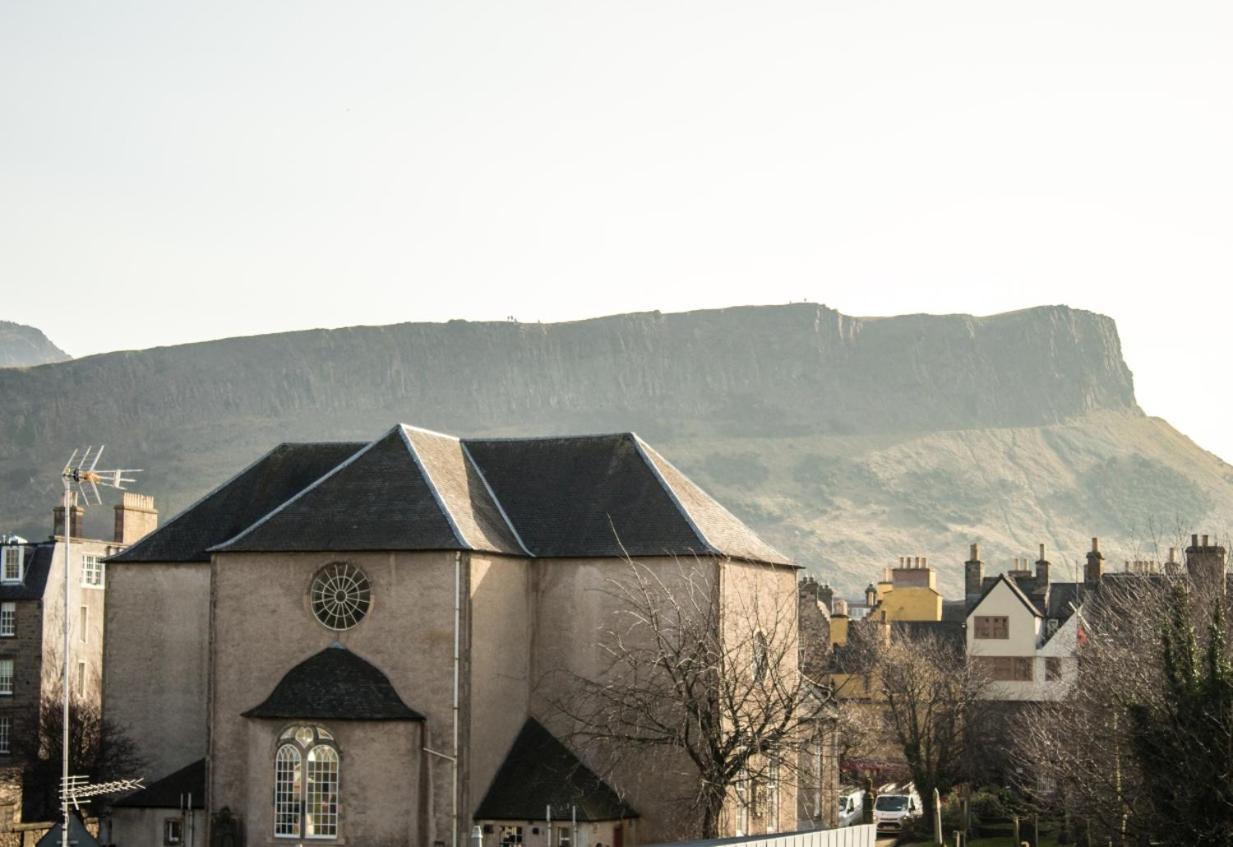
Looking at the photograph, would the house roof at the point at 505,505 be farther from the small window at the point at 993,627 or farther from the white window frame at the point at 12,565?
the white window frame at the point at 12,565

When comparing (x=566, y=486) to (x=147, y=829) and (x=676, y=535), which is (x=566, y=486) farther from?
(x=147, y=829)

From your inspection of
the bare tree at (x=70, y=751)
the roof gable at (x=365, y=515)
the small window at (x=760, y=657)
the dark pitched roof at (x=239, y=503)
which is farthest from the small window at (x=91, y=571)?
the small window at (x=760, y=657)

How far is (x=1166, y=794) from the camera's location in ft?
111

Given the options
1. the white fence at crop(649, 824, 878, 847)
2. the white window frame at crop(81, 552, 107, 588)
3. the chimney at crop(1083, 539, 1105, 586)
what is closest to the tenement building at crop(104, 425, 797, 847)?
the white fence at crop(649, 824, 878, 847)

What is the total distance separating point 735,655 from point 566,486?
707 cm

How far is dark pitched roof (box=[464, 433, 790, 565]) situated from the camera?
50.7 meters

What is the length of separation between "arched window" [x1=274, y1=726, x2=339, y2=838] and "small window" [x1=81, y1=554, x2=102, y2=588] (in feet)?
121

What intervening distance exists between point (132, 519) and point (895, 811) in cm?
3728

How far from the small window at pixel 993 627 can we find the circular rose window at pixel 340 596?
38.0 metres

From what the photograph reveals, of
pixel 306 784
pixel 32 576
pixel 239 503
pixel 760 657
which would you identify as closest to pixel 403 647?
pixel 306 784

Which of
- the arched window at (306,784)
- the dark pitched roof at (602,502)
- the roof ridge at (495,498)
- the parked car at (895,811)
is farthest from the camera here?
the parked car at (895,811)

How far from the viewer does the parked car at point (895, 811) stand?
62.6 meters

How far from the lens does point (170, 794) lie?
1982 inches

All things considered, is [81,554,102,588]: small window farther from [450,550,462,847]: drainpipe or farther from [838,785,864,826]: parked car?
A: [450,550,462,847]: drainpipe
